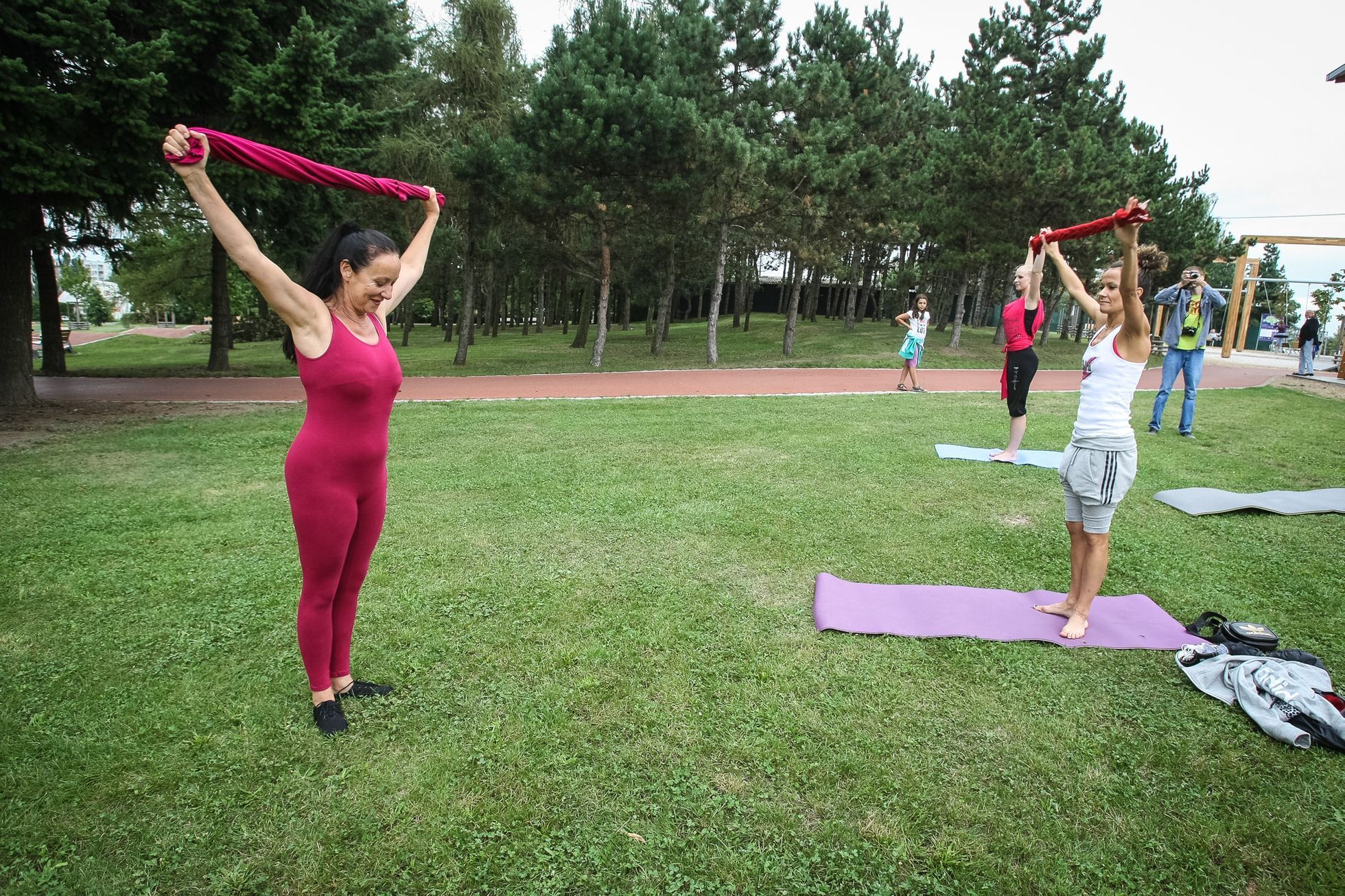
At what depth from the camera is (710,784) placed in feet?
9.08

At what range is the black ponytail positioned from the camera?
2838 millimetres

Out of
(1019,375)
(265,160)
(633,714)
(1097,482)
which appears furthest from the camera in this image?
(1019,375)

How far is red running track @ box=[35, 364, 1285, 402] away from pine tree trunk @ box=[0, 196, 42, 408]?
3.89 ft

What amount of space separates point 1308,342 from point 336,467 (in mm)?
25806

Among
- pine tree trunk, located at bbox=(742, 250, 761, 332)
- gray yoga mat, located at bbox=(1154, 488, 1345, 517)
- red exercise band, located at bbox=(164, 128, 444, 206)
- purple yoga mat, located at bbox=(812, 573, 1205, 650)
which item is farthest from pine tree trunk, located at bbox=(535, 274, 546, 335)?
red exercise band, located at bbox=(164, 128, 444, 206)

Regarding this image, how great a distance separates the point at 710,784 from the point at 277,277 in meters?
2.51

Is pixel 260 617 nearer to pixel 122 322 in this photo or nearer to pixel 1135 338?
pixel 1135 338

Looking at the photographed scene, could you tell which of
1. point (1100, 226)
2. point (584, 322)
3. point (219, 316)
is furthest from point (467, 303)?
point (1100, 226)

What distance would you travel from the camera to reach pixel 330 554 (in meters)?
2.86

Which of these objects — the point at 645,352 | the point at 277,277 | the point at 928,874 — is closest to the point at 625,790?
the point at 928,874

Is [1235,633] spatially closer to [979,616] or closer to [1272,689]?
[1272,689]

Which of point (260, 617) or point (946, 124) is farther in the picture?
point (946, 124)

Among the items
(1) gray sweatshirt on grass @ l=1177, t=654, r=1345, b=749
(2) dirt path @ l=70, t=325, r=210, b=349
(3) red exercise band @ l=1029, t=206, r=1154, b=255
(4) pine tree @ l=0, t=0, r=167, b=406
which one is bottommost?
(2) dirt path @ l=70, t=325, r=210, b=349

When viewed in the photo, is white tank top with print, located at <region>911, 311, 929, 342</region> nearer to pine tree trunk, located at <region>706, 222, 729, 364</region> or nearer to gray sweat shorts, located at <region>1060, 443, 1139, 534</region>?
pine tree trunk, located at <region>706, 222, 729, 364</region>
